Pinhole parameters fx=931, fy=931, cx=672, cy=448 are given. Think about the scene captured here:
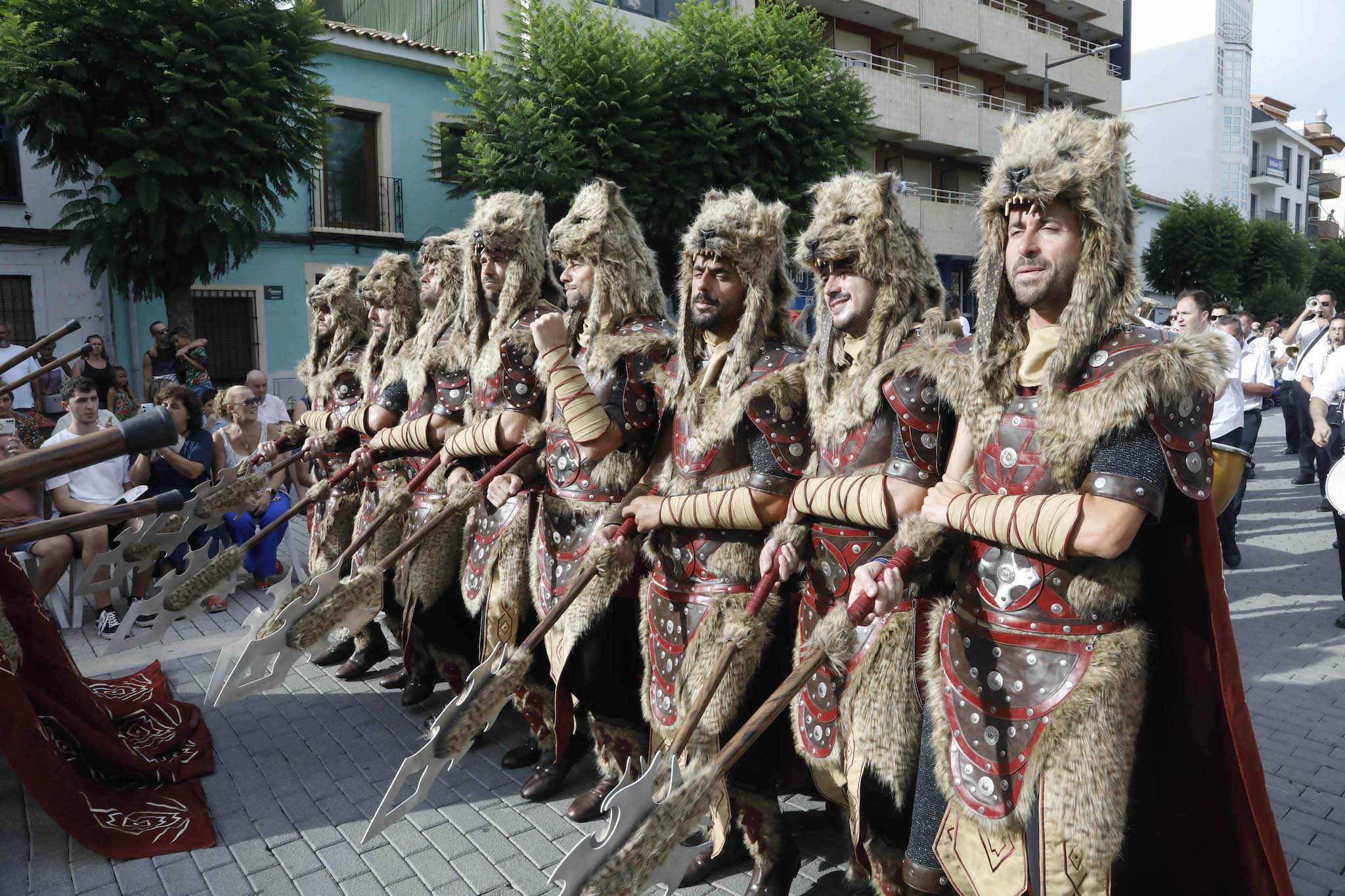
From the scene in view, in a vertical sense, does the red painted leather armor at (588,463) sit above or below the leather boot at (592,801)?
above

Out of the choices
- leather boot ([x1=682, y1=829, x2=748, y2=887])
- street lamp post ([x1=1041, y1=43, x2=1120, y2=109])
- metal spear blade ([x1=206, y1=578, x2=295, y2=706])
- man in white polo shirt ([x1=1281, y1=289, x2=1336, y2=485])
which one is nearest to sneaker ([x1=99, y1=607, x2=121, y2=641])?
metal spear blade ([x1=206, y1=578, x2=295, y2=706])

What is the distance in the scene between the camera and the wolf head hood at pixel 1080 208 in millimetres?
2100

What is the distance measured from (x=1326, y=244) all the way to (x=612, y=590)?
54.7 metres

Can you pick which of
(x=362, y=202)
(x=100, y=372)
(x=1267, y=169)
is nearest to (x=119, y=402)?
(x=100, y=372)

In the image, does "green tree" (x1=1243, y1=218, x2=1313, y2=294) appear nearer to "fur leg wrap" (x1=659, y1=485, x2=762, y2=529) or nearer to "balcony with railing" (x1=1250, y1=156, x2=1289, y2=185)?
"balcony with railing" (x1=1250, y1=156, x2=1289, y2=185)

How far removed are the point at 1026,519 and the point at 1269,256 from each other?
37892mm

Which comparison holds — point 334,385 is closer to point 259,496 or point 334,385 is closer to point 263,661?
point 259,496

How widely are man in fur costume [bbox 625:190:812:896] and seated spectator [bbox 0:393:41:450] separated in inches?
206

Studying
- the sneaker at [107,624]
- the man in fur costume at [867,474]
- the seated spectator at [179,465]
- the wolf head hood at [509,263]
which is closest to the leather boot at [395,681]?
the wolf head hood at [509,263]

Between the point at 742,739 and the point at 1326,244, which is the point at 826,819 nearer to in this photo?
the point at 742,739

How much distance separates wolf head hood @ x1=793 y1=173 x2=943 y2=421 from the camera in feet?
9.42

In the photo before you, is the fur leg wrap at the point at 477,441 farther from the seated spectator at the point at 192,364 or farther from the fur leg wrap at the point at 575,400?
the seated spectator at the point at 192,364

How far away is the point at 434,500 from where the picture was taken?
15.1 ft

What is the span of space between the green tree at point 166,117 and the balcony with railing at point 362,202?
12.2 ft
